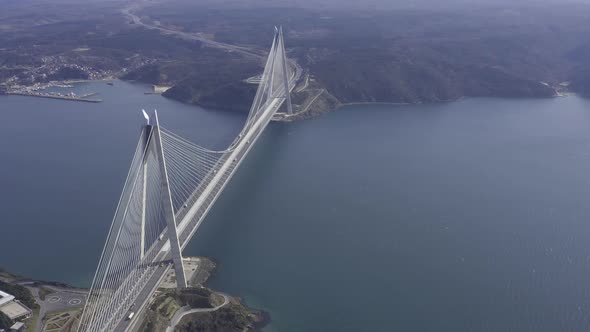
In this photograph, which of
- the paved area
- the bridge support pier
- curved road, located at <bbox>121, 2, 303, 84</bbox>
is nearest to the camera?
the bridge support pier

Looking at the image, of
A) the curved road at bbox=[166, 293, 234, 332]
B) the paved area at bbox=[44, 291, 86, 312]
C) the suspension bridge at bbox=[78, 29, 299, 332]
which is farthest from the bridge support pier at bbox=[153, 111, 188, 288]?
the paved area at bbox=[44, 291, 86, 312]

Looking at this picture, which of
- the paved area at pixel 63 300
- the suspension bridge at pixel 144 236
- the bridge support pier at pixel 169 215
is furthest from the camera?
the paved area at pixel 63 300

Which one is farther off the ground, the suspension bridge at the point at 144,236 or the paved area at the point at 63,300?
the suspension bridge at the point at 144,236

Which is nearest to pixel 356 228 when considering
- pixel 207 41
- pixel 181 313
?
pixel 181 313

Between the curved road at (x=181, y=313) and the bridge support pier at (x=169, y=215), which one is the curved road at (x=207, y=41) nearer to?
the bridge support pier at (x=169, y=215)

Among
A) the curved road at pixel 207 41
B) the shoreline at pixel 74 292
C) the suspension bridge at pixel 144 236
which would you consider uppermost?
the curved road at pixel 207 41

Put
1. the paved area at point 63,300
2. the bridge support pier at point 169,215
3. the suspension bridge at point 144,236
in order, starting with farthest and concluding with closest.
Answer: the paved area at point 63,300, the bridge support pier at point 169,215, the suspension bridge at point 144,236

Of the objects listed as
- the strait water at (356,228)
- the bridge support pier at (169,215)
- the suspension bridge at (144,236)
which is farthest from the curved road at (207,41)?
the bridge support pier at (169,215)

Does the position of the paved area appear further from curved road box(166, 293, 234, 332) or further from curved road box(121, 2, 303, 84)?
curved road box(121, 2, 303, 84)

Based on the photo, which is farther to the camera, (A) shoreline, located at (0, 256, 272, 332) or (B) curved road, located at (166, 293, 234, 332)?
(A) shoreline, located at (0, 256, 272, 332)

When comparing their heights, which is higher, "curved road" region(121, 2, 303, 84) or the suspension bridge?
"curved road" region(121, 2, 303, 84)

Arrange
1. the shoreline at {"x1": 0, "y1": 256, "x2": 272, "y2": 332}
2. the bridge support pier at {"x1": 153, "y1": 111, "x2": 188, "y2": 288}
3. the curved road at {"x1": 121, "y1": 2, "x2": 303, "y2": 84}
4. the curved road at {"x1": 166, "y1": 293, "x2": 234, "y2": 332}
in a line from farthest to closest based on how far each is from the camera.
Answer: the curved road at {"x1": 121, "y1": 2, "x2": 303, "y2": 84}, the shoreline at {"x1": 0, "y1": 256, "x2": 272, "y2": 332}, the curved road at {"x1": 166, "y1": 293, "x2": 234, "y2": 332}, the bridge support pier at {"x1": 153, "y1": 111, "x2": 188, "y2": 288}

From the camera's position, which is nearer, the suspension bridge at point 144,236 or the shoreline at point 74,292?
the suspension bridge at point 144,236
